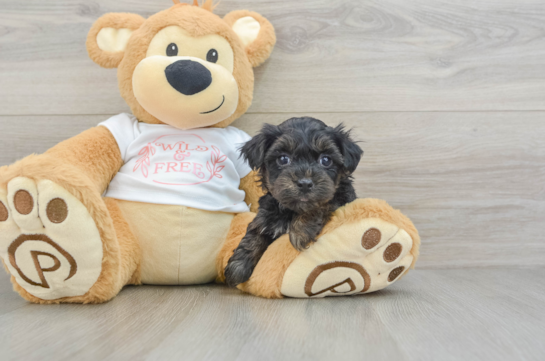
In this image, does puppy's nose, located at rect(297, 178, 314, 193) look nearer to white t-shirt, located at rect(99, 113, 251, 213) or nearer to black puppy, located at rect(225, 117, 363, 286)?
black puppy, located at rect(225, 117, 363, 286)

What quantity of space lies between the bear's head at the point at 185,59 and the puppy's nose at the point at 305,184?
0.46 meters

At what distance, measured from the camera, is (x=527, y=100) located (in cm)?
179

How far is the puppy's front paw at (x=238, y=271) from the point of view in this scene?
126 centimetres

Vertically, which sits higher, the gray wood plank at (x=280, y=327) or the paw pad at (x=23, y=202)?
the paw pad at (x=23, y=202)

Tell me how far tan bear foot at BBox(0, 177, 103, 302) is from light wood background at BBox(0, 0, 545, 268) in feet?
2.55

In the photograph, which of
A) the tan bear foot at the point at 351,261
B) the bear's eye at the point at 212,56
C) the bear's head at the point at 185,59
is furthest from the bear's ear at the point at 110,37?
the tan bear foot at the point at 351,261

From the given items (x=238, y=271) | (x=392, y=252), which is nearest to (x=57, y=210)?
(x=238, y=271)

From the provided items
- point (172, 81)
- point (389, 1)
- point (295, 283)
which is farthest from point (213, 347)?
point (389, 1)

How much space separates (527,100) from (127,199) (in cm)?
167

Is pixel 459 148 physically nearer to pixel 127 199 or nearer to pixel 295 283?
pixel 295 283

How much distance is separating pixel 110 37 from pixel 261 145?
0.76 meters

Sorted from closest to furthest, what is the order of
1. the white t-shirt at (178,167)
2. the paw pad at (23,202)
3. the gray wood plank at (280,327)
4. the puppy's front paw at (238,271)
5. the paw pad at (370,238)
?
the gray wood plank at (280,327) < the paw pad at (23,202) < the paw pad at (370,238) < the puppy's front paw at (238,271) < the white t-shirt at (178,167)

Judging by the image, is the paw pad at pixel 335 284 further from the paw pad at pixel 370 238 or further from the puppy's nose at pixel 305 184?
the puppy's nose at pixel 305 184

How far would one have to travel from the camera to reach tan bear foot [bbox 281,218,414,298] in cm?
116
